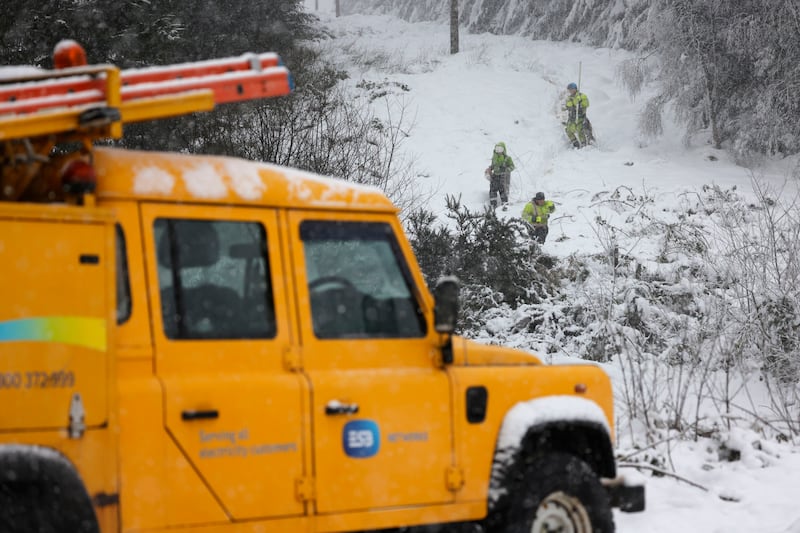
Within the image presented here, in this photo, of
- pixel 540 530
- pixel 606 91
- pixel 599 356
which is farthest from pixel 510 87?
pixel 540 530

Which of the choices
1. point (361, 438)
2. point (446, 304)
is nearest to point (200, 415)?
point (361, 438)

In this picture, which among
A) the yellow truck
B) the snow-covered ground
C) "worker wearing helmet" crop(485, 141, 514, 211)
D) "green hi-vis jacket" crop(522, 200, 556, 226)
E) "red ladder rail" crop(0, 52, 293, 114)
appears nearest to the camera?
the yellow truck

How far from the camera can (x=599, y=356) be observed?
1530cm

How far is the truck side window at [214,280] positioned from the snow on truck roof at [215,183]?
0.14 meters

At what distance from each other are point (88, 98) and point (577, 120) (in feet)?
82.6

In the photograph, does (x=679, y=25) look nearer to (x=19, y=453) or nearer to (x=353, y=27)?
(x=353, y=27)

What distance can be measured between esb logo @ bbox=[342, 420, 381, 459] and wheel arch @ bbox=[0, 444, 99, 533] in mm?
1268

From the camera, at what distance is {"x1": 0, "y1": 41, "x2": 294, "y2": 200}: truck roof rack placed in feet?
14.4

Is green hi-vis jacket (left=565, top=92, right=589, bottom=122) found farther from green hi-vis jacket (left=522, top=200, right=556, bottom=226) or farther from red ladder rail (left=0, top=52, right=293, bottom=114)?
red ladder rail (left=0, top=52, right=293, bottom=114)

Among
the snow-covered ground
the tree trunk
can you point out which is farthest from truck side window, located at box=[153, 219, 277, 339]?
the tree trunk

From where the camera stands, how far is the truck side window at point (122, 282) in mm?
4473

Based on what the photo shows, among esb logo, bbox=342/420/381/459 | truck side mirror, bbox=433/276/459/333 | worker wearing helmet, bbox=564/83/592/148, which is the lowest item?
esb logo, bbox=342/420/381/459

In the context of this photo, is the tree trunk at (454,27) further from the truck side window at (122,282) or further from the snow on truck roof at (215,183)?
the truck side window at (122,282)

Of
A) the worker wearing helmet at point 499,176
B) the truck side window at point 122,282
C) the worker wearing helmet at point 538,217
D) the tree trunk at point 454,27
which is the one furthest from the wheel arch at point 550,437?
the tree trunk at point 454,27
